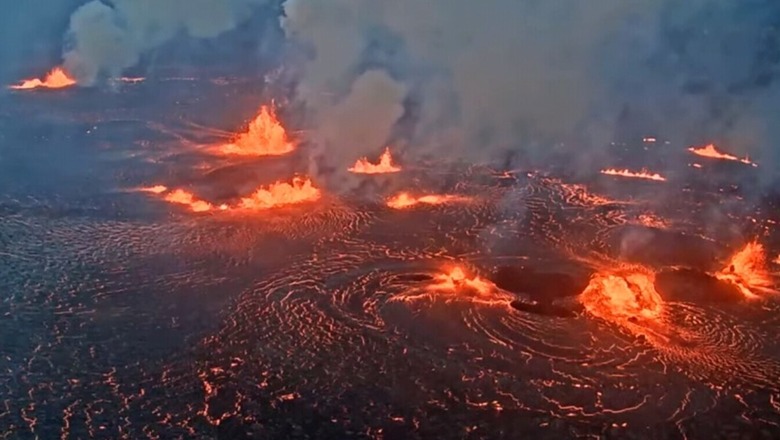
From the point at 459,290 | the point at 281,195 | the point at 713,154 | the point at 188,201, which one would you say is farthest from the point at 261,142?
the point at 713,154

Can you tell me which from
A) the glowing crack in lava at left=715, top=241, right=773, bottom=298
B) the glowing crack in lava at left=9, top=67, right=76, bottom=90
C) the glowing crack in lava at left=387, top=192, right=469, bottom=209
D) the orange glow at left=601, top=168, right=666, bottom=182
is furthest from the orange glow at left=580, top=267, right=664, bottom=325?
the glowing crack in lava at left=9, top=67, right=76, bottom=90

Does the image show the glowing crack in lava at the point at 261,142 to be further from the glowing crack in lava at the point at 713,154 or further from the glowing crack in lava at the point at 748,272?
the glowing crack in lava at the point at 748,272

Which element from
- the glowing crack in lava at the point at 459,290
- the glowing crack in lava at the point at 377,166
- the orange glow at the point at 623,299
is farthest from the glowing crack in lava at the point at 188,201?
the orange glow at the point at 623,299

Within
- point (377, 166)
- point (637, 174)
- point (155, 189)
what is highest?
point (155, 189)

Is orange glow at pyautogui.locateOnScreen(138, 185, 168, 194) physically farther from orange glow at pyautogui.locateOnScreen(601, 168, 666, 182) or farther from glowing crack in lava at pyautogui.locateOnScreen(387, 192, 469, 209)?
orange glow at pyautogui.locateOnScreen(601, 168, 666, 182)

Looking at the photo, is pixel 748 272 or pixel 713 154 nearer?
pixel 748 272

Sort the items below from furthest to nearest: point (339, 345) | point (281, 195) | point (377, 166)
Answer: point (377, 166) → point (281, 195) → point (339, 345)

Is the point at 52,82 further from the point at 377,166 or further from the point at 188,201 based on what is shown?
the point at 188,201
